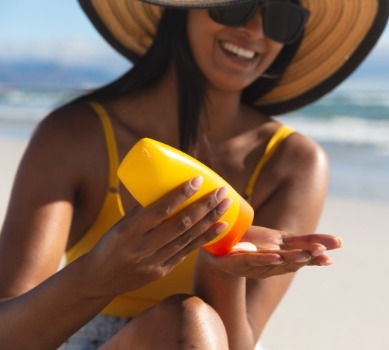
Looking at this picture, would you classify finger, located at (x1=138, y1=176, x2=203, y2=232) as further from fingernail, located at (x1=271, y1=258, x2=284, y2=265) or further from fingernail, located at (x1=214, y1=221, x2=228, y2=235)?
fingernail, located at (x1=271, y1=258, x2=284, y2=265)

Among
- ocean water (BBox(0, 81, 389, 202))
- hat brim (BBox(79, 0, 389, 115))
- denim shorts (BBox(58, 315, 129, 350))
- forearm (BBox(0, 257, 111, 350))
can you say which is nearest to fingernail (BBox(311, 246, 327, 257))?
forearm (BBox(0, 257, 111, 350))

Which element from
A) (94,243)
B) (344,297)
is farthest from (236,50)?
(344,297)

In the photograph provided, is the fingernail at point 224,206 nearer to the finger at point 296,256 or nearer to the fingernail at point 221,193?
the fingernail at point 221,193

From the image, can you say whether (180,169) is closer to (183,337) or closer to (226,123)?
(183,337)

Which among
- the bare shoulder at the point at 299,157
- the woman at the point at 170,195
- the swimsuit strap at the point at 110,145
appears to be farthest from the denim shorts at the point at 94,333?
the bare shoulder at the point at 299,157

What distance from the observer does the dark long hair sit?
2219 mm

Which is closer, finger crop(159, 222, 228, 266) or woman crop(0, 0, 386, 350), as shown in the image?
finger crop(159, 222, 228, 266)

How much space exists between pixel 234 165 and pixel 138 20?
20.8 inches

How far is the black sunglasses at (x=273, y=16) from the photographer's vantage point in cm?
212

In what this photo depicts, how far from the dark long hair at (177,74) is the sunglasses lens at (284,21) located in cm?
21

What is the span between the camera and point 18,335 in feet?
5.61

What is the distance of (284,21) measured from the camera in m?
2.20

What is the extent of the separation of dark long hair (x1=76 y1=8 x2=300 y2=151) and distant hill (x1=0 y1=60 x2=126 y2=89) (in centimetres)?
1149

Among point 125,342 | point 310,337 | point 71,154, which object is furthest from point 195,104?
point 310,337
